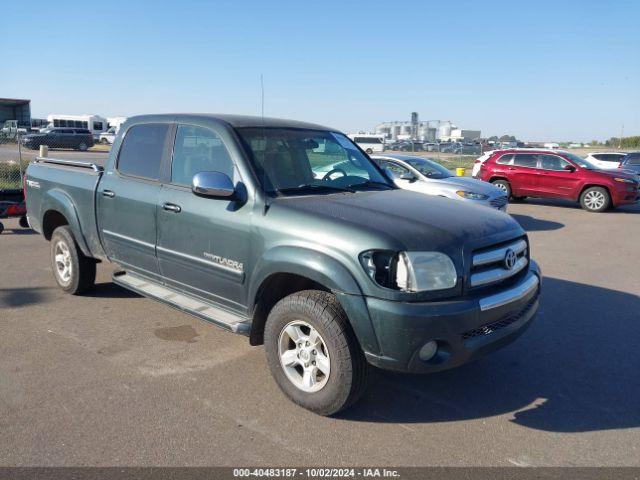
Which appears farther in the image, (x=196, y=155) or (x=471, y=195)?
(x=471, y=195)

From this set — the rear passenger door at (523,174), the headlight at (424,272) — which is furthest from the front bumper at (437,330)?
the rear passenger door at (523,174)

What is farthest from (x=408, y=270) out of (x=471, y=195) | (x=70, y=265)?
(x=471, y=195)

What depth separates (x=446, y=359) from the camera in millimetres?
3205

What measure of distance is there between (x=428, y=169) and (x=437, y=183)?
106 centimetres

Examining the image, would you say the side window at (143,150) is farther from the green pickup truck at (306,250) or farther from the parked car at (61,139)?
the parked car at (61,139)

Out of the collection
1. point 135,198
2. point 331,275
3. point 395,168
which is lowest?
point 331,275

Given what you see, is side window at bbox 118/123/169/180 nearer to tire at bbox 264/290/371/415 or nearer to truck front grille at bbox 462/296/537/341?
tire at bbox 264/290/371/415

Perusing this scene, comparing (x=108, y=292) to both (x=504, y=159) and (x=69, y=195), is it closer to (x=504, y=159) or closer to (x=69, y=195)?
(x=69, y=195)

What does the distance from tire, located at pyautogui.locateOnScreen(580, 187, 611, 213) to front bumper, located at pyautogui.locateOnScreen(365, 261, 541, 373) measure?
12570 mm

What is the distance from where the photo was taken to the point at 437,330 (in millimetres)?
3098

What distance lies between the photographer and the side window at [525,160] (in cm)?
1542

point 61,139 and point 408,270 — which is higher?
point 61,139

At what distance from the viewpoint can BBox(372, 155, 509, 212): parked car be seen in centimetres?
1034

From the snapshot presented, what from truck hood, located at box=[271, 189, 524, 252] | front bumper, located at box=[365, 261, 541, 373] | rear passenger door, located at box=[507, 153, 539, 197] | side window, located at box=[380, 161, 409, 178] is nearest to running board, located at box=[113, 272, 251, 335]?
truck hood, located at box=[271, 189, 524, 252]
